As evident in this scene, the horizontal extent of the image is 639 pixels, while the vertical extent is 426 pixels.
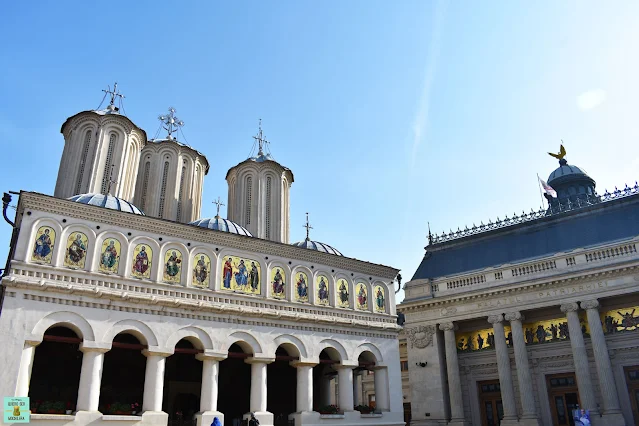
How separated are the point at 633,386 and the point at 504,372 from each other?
6.62 metres

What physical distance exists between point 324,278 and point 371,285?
333 centimetres

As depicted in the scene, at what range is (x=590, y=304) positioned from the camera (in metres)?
29.6

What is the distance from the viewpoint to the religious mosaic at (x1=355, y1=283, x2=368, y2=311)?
28288 millimetres

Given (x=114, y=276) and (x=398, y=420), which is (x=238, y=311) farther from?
(x=398, y=420)

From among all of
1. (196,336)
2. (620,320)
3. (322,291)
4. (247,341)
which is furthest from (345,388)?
(620,320)

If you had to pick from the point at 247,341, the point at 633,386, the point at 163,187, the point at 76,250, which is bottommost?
the point at 633,386

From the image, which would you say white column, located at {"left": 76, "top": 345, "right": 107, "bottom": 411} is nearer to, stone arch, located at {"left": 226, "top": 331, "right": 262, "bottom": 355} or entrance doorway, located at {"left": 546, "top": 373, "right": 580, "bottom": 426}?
stone arch, located at {"left": 226, "top": 331, "right": 262, "bottom": 355}

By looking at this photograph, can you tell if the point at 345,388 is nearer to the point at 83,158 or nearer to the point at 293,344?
the point at 293,344

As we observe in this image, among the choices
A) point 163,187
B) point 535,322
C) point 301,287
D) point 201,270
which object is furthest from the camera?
point 163,187

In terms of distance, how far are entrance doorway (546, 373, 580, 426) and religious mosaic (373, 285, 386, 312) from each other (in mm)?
11214

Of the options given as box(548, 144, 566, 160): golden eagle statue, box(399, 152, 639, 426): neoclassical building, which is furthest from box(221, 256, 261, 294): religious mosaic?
box(548, 144, 566, 160): golden eagle statue

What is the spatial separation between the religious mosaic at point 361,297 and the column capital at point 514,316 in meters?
9.67

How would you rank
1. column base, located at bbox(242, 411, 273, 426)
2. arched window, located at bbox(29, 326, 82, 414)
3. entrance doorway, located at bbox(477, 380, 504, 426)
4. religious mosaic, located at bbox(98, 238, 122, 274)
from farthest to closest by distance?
entrance doorway, located at bbox(477, 380, 504, 426)
column base, located at bbox(242, 411, 273, 426)
arched window, located at bbox(29, 326, 82, 414)
religious mosaic, located at bbox(98, 238, 122, 274)

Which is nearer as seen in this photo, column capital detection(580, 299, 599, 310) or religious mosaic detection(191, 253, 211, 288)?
religious mosaic detection(191, 253, 211, 288)
